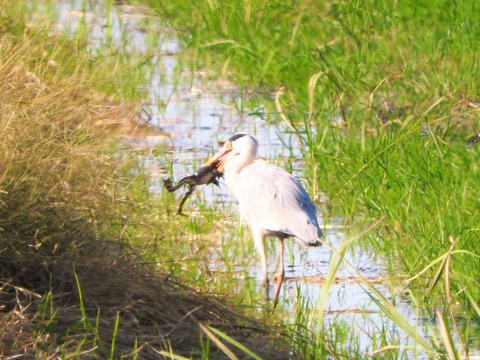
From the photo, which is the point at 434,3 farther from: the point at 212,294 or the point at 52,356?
the point at 52,356

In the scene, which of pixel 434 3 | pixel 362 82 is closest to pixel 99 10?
pixel 434 3

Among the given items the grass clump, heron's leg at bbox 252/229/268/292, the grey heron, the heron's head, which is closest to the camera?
the grass clump

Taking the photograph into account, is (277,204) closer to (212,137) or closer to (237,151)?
(237,151)

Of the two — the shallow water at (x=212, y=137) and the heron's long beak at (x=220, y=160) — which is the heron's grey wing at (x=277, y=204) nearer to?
the shallow water at (x=212, y=137)

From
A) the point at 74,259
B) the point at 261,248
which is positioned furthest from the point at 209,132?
the point at 74,259

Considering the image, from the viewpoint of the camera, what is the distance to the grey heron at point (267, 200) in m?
6.77

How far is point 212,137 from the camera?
348 inches

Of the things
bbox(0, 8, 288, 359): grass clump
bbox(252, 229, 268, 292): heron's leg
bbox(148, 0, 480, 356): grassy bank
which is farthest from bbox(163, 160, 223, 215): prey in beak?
bbox(0, 8, 288, 359): grass clump

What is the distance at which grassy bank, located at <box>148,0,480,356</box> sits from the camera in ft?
21.4

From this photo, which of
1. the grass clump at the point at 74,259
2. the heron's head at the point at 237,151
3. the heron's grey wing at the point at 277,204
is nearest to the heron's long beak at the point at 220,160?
the heron's head at the point at 237,151

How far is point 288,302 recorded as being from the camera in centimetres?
629

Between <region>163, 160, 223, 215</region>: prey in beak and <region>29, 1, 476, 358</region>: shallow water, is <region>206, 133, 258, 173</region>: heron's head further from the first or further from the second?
<region>29, 1, 476, 358</region>: shallow water

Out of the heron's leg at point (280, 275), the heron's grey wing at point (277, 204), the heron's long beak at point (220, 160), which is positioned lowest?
the heron's leg at point (280, 275)

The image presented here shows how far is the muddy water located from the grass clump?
0.80m
